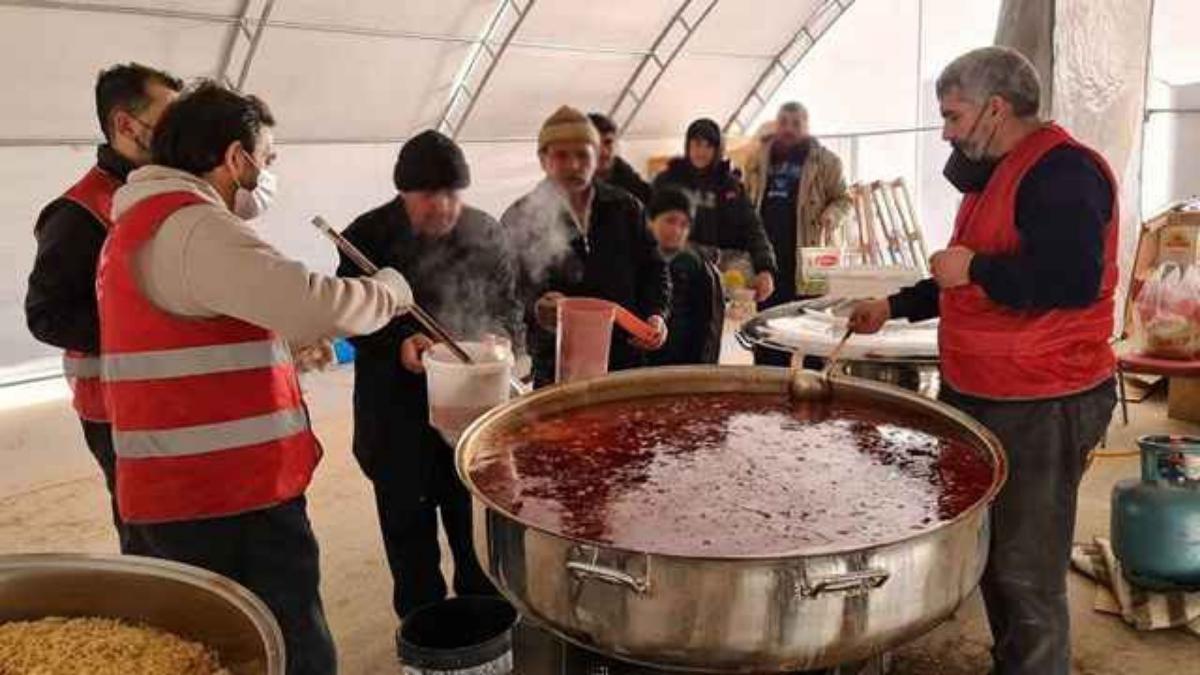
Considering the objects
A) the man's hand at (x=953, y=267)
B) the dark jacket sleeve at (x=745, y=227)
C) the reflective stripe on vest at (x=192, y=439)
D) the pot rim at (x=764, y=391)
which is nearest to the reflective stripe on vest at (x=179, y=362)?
the reflective stripe on vest at (x=192, y=439)

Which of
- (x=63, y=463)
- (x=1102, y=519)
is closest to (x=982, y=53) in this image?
(x=1102, y=519)

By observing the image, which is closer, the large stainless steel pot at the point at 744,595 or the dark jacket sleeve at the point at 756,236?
the large stainless steel pot at the point at 744,595

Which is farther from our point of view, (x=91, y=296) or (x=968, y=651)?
(x=968, y=651)

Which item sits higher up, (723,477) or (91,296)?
(91,296)

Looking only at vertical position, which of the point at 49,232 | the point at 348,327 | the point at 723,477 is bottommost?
the point at 723,477

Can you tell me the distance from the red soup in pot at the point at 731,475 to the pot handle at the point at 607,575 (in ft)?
0.22

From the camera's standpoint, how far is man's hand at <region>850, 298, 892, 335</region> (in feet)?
8.18

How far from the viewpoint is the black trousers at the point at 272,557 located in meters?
1.91

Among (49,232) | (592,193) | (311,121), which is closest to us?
(49,232)

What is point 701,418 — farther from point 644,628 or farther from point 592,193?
point 592,193

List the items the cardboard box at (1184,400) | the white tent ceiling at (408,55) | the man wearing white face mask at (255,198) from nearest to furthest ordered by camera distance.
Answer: the man wearing white face mask at (255,198), the cardboard box at (1184,400), the white tent ceiling at (408,55)

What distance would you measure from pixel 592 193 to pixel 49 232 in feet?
5.32

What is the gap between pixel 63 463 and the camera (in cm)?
488

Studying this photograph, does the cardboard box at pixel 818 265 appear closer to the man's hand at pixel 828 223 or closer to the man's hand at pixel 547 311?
the man's hand at pixel 828 223
